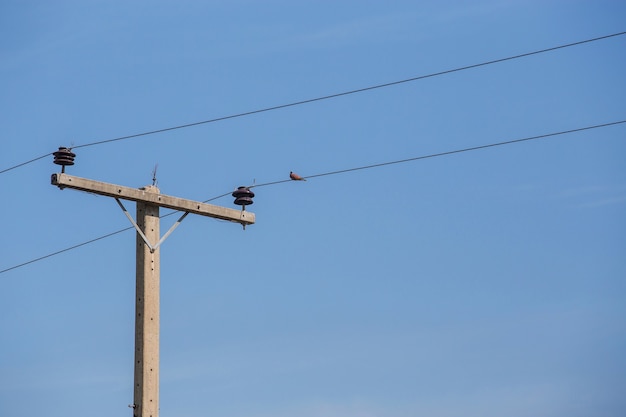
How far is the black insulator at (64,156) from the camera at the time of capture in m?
14.2

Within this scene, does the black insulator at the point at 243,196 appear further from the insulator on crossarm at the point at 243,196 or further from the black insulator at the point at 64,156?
the black insulator at the point at 64,156

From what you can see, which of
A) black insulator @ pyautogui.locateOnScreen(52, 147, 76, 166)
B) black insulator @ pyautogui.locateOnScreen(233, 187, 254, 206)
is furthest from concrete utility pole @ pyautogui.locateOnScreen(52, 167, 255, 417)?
black insulator @ pyautogui.locateOnScreen(233, 187, 254, 206)

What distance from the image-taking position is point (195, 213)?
1527 centimetres

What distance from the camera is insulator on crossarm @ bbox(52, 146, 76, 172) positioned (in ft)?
46.6

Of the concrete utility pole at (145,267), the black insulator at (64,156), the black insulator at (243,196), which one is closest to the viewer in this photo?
the concrete utility pole at (145,267)

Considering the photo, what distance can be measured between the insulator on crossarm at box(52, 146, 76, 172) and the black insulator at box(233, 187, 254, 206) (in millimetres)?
2654

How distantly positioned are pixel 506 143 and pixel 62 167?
20.7ft

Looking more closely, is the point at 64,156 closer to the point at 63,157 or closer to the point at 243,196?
the point at 63,157

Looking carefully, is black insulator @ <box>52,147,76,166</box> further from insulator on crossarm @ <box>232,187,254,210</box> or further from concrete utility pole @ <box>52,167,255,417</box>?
insulator on crossarm @ <box>232,187,254,210</box>

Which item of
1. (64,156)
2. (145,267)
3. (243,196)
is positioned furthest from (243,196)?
(64,156)

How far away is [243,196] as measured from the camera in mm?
15914

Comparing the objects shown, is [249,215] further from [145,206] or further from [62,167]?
[62,167]

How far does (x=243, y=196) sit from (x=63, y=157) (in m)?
2.86

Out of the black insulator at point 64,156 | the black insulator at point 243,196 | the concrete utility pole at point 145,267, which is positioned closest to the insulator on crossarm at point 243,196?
the black insulator at point 243,196
